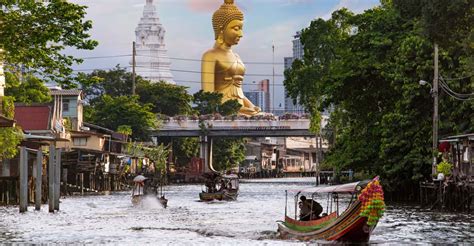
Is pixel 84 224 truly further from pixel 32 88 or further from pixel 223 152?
pixel 223 152

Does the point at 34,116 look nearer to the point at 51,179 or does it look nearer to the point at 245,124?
the point at 51,179

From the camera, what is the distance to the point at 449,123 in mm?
55906

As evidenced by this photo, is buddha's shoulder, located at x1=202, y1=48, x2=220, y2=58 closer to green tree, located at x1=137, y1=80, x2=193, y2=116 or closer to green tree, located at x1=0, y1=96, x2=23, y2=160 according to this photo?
green tree, located at x1=137, y1=80, x2=193, y2=116

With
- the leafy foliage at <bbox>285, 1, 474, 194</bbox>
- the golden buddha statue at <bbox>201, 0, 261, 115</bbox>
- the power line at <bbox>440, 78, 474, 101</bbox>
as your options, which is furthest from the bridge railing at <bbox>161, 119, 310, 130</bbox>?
the power line at <bbox>440, 78, 474, 101</bbox>

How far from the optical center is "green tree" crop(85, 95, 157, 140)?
10875cm

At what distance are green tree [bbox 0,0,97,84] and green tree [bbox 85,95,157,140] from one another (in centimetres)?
7450

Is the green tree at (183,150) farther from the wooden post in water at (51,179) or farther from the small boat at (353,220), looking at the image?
the small boat at (353,220)

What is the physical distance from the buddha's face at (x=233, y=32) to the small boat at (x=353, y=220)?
114 metres

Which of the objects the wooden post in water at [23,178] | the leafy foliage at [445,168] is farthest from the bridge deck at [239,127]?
the wooden post in water at [23,178]

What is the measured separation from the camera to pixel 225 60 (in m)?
150

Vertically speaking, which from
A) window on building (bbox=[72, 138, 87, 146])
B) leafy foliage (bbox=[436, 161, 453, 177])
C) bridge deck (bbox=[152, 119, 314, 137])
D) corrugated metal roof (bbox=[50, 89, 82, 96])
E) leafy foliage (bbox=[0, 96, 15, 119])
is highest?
corrugated metal roof (bbox=[50, 89, 82, 96])

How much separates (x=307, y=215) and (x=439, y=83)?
2154 centimetres

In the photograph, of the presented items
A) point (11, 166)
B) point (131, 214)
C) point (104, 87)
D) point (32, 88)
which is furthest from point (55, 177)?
point (104, 87)

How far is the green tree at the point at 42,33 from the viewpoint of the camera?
3231cm
